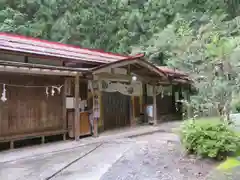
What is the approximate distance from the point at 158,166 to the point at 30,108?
425 centimetres

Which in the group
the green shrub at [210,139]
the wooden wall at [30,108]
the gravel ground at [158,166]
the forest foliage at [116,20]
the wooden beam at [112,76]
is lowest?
the gravel ground at [158,166]

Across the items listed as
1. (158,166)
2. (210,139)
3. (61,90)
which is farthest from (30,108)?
(210,139)

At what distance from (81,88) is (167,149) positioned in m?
3.93

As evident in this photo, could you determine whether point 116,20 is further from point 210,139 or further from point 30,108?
point 210,139

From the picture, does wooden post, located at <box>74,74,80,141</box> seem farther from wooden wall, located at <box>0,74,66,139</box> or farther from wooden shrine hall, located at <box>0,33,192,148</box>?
wooden wall, located at <box>0,74,66,139</box>

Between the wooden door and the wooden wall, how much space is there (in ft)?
7.74

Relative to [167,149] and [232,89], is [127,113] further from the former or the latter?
[232,89]

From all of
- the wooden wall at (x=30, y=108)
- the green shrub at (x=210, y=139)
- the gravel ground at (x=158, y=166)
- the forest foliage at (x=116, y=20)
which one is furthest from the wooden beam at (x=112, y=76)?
the forest foliage at (x=116, y=20)

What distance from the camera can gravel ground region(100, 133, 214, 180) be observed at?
192 inches

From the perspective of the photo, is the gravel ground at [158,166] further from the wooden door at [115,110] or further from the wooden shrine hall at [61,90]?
the wooden door at [115,110]

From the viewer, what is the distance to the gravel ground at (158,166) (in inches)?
192

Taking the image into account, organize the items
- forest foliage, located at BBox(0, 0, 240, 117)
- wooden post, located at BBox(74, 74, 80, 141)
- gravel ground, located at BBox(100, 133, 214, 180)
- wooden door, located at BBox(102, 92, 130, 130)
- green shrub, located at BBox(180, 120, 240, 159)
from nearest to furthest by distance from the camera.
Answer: gravel ground, located at BBox(100, 133, 214, 180)
green shrub, located at BBox(180, 120, 240, 159)
wooden post, located at BBox(74, 74, 80, 141)
wooden door, located at BBox(102, 92, 130, 130)
forest foliage, located at BBox(0, 0, 240, 117)

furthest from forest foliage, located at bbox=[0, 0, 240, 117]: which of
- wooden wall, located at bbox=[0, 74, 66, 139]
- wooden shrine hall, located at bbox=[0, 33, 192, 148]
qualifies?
wooden wall, located at bbox=[0, 74, 66, 139]

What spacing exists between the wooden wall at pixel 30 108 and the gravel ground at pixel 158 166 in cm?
291
